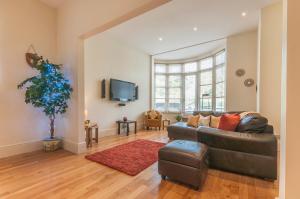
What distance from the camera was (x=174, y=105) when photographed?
779 centimetres

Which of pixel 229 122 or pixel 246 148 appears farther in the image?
pixel 229 122

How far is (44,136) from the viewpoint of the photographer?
12.0 ft

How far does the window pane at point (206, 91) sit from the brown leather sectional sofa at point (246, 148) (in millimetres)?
4010

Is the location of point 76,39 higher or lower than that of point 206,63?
lower

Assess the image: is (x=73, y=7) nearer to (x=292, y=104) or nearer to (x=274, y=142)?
(x=292, y=104)

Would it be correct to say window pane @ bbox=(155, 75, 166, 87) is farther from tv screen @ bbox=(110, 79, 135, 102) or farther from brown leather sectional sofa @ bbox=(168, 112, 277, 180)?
brown leather sectional sofa @ bbox=(168, 112, 277, 180)

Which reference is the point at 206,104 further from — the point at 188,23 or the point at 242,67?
the point at 188,23

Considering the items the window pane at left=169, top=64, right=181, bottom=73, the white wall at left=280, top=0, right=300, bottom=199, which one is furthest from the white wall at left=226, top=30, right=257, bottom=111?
the white wall at left=280, top=0, right=300, bottom=199

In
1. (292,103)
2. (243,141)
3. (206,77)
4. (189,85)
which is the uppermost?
(206,77)

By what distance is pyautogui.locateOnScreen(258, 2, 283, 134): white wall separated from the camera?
3742 mm

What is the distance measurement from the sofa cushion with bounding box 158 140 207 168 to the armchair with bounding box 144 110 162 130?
3.97 metres

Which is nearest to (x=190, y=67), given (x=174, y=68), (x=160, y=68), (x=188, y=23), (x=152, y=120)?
(x=174, y=68)

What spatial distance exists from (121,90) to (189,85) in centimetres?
350

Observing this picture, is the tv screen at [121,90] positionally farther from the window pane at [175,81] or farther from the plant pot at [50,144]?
the window pane at [175,81]
